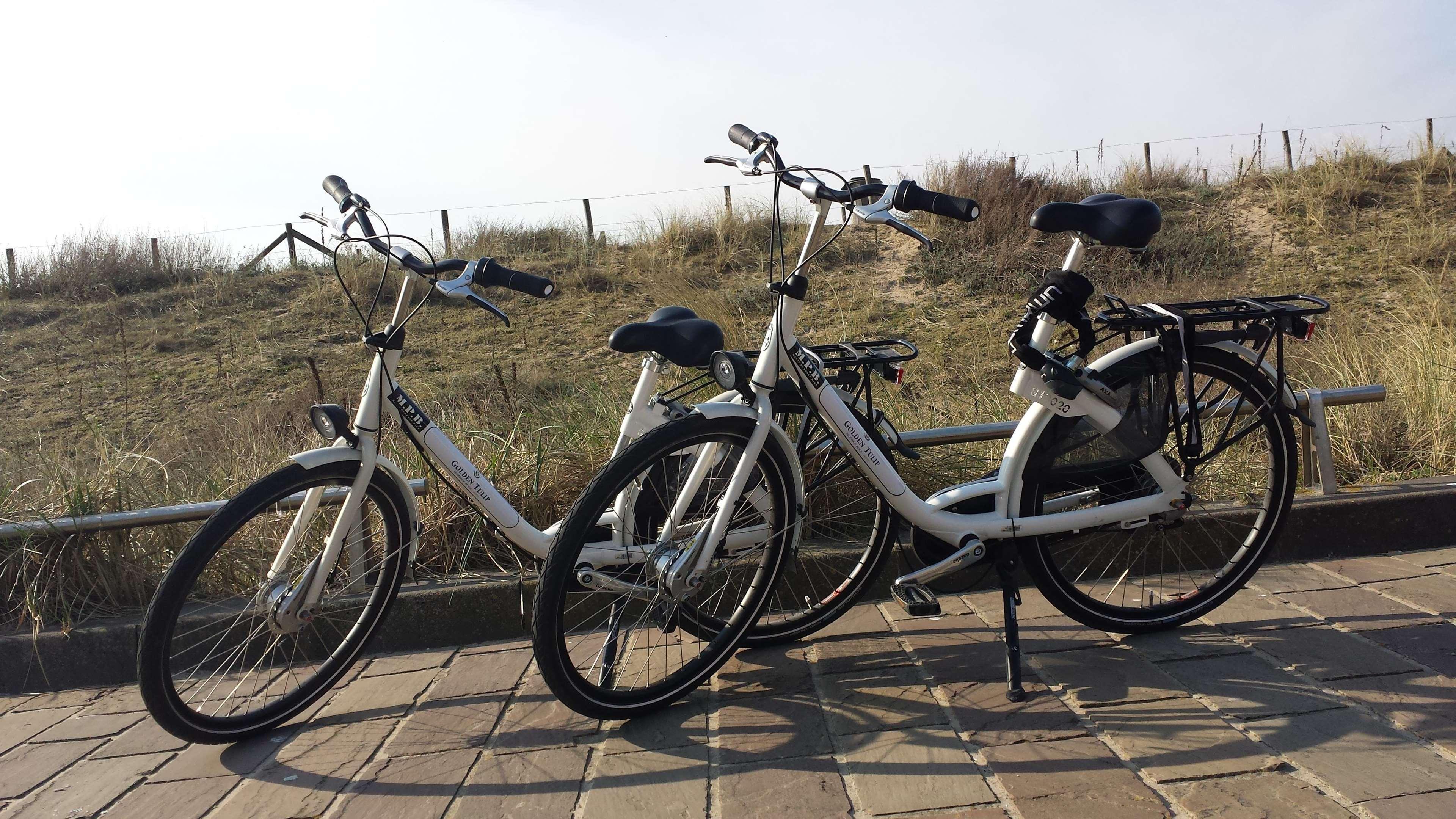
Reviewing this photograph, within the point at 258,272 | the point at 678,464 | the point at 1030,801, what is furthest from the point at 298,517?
the point at 258,272

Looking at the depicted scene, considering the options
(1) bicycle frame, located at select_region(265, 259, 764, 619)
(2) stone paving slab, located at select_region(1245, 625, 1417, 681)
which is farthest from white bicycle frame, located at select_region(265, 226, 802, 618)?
(2) stone paving slab, located at select_region(1245, 625, 1417, 681)

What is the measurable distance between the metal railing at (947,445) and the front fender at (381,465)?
351 millimetres

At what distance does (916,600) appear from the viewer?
9.82 ft

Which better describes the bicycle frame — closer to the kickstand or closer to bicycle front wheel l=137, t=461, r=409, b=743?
bicycle front wheel l=137, t=461, r=409, b=743

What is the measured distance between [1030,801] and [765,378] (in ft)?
4.39

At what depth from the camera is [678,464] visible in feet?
9.76

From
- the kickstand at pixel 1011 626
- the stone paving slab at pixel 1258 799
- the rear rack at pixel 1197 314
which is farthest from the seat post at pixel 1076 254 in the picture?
the stone paving slab at pixel 1258 799

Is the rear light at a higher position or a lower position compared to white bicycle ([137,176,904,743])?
higher

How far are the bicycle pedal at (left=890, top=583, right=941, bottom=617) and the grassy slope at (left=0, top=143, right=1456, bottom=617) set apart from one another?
1271mm

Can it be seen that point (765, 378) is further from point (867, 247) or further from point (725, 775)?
point (867, 247)

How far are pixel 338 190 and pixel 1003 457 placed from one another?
2.27 metres

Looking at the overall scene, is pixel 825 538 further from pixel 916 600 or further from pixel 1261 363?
pixel 1261 363

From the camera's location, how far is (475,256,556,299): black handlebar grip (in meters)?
2.76

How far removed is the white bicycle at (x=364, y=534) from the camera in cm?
285
